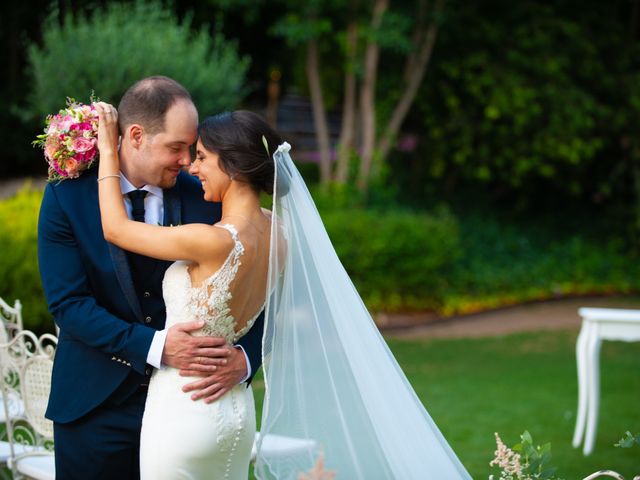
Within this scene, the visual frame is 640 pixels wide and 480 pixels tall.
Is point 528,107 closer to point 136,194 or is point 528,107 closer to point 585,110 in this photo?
point 585,110

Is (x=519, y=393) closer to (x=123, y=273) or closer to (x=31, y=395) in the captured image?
(x=31, y=395)

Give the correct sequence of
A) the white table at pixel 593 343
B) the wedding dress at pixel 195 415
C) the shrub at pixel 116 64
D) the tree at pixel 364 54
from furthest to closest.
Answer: the tree at pixel 364 54, the shrub at pixel 116 64, the white table at pixel 593 343, the wedding dress at pixel 195 415

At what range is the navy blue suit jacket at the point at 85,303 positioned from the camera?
9.82 feet

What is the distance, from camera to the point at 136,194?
321 centimetres

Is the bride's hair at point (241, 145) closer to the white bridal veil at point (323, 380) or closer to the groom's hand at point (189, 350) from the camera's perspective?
the white bridal veil at point (323, 380)

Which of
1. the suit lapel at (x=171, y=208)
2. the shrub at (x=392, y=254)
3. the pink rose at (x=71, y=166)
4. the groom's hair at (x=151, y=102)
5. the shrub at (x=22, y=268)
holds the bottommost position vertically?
the shrub at (x=392, y=254)

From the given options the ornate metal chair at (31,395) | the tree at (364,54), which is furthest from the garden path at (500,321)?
the ornate metal chair at (31,395)

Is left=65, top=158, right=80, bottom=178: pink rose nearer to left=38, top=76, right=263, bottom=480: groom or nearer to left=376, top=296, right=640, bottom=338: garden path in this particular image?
left=38, top=76, right=263, bottom=480: groom

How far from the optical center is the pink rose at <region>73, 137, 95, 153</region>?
10.2ft

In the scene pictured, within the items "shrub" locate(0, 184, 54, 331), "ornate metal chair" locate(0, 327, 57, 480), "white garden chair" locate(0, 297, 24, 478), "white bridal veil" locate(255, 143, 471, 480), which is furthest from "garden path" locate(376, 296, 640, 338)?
"white bridal veil" locate(255, 143, 471, 480)

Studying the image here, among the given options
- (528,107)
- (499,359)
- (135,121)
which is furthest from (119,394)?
(528,107)

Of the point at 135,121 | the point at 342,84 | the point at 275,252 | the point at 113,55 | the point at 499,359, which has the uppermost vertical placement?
the point at 135,121

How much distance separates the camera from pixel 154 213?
3289 millimetres

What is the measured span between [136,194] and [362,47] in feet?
35.8
